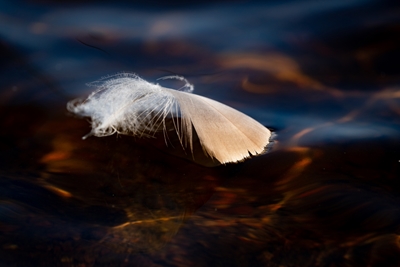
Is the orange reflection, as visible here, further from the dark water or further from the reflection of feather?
the reflection of feather

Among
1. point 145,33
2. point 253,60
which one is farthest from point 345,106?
point 145,33

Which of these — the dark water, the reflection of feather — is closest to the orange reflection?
the dark water

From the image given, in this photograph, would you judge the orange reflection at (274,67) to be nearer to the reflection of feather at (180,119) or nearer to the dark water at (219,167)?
the dark water at (219,167)

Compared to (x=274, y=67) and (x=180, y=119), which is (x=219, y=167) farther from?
(x=274, y=67)

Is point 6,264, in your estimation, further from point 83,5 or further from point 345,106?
point 83,5

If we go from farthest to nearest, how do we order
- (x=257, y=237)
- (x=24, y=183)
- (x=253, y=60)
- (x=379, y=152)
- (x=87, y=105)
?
(x=253, y=60), (x=87, y=105), (x=379, y=152), (x=24, y=183), (x=257, y=237)

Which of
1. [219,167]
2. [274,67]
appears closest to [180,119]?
[219,167]

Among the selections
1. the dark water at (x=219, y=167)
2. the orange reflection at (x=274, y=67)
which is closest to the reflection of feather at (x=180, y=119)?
the dark water at (x=219, y=167)
